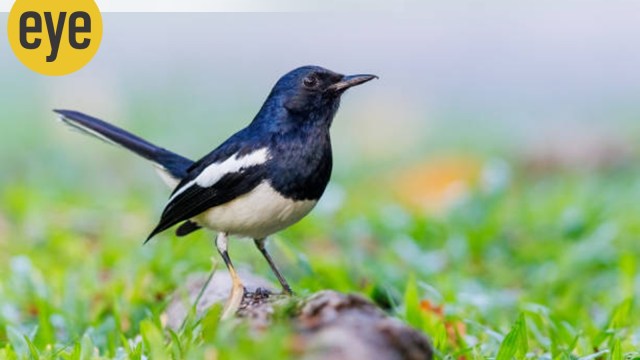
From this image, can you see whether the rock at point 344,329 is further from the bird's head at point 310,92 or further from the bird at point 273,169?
the bird's head at point 310,92

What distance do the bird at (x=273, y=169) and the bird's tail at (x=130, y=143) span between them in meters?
0.44

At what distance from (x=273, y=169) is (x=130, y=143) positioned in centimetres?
119

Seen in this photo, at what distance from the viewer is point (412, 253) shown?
6.80m

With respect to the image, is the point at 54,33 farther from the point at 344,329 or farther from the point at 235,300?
the point at 344,329

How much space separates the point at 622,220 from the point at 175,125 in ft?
21.6

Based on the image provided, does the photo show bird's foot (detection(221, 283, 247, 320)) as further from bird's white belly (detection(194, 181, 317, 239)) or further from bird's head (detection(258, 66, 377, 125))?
bird's head (detection(258, 66, 377, 125))

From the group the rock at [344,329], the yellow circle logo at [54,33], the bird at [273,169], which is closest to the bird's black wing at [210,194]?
the bird at [273,169]

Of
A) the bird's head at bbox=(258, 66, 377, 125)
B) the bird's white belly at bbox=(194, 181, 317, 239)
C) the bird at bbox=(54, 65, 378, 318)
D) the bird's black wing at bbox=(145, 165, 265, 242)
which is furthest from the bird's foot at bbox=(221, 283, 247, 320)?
the bird's head at bbox=(258, 66, 377, 125)

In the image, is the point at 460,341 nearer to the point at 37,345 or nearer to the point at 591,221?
the point at 37,345

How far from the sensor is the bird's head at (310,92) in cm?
437

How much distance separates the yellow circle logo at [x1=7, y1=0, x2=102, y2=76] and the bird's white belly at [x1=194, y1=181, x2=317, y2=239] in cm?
156

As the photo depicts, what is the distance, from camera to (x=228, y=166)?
4.33 m

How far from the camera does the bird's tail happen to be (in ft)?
16.7

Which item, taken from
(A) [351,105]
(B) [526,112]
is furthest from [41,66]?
(B) [526,112]
